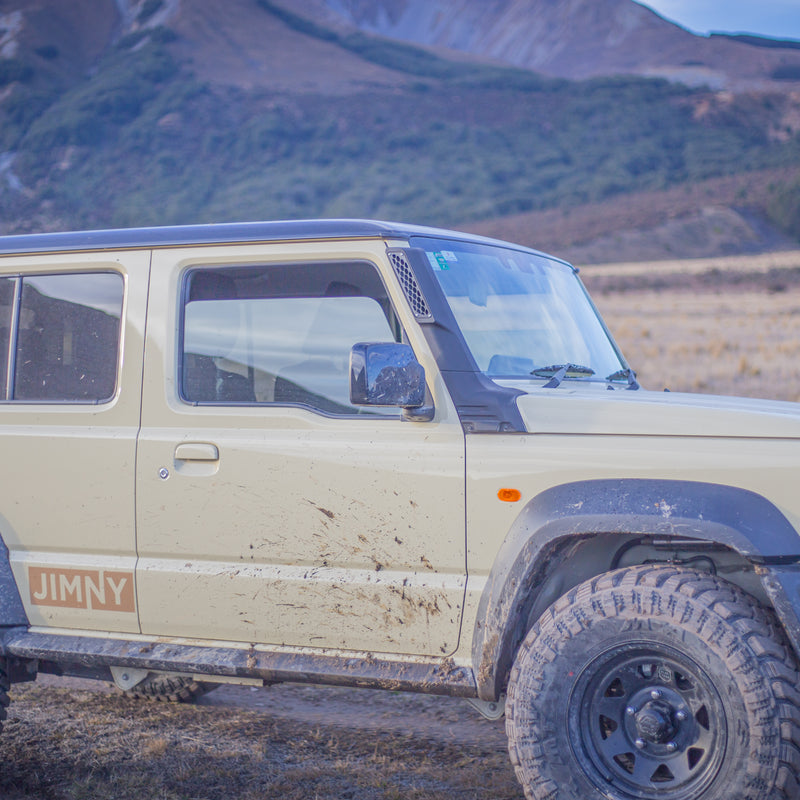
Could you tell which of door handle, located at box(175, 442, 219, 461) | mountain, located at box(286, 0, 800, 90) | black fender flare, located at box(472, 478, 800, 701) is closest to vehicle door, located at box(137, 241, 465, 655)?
door handle, located at box(175, 442, 219, 461)

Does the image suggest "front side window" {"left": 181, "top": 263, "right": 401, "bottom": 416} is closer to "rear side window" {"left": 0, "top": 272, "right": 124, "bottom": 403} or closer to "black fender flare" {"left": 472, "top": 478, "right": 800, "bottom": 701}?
"rear side window" {"left": 0, "top": 272, "right": 124, "bottom": 403}

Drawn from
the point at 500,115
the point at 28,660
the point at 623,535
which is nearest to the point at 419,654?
the point at 623,535

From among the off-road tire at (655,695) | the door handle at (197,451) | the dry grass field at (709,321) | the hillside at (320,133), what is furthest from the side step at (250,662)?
the hillside at (320,133)

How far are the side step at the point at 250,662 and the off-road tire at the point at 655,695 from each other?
0.83 ft

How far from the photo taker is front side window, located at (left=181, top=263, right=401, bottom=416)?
3.25 m

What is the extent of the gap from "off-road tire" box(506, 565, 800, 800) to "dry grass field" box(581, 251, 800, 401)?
5.59m

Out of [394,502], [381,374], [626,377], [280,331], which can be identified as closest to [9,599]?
[280,331]

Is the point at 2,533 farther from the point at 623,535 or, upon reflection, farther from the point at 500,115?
the point at 500,115

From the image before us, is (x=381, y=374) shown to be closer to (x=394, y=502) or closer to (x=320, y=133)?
(x=394, y=502)

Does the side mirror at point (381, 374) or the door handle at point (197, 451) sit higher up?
the side mirror at point (381, 374)

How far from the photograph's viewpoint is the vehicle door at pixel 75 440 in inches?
134

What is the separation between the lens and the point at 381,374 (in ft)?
9.40

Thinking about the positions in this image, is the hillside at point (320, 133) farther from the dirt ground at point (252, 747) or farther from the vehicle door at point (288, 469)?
the vehicle door at point (288, 469)

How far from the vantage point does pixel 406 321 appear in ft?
10.3
